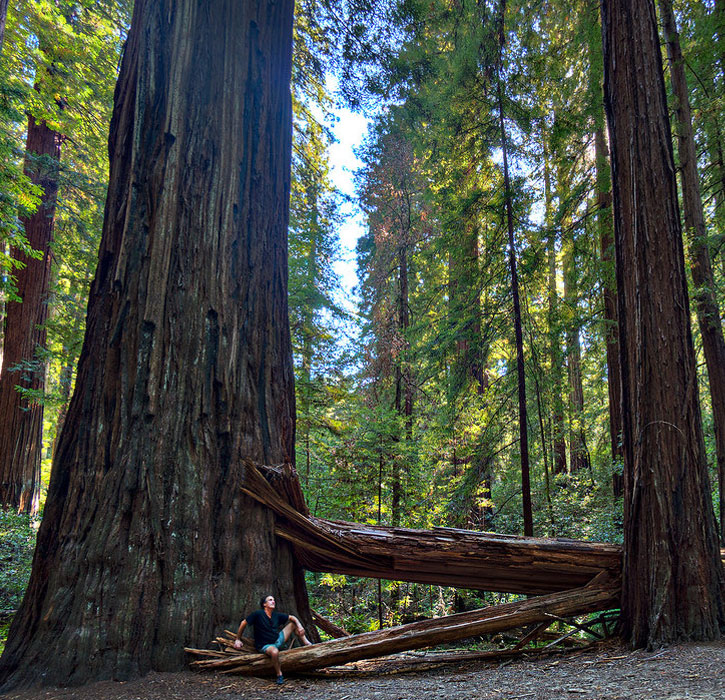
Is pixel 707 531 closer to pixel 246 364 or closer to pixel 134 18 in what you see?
pixel 246 364

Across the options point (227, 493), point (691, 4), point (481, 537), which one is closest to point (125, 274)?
point (227, 493)

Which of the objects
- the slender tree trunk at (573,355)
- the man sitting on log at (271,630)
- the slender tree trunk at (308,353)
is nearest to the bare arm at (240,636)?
the man sitting on log at (271,630)

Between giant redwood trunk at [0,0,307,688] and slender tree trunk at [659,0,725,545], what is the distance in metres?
7.27

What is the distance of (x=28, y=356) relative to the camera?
34.8ft

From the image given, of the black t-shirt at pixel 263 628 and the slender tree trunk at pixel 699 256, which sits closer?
the black t-shirt at pixel 263 628

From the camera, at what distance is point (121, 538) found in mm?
3197

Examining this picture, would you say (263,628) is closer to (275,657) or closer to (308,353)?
(275,657)

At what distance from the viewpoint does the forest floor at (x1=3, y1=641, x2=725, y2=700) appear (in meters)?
2.51

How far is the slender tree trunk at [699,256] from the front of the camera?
7.59m

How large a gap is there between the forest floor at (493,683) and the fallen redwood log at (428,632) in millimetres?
97

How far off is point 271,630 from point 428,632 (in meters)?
1.21

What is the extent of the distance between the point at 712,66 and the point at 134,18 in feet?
32.6

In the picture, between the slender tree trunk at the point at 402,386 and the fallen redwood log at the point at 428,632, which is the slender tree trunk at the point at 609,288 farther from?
the fallen redwood log at the point at 428,632

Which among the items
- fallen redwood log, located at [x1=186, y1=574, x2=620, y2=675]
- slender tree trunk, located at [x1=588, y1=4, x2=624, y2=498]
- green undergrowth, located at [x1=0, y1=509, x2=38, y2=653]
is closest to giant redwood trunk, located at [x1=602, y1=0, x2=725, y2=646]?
fallen redwood log, located at [x1=186, y1=574, x2=620, y2=675]
